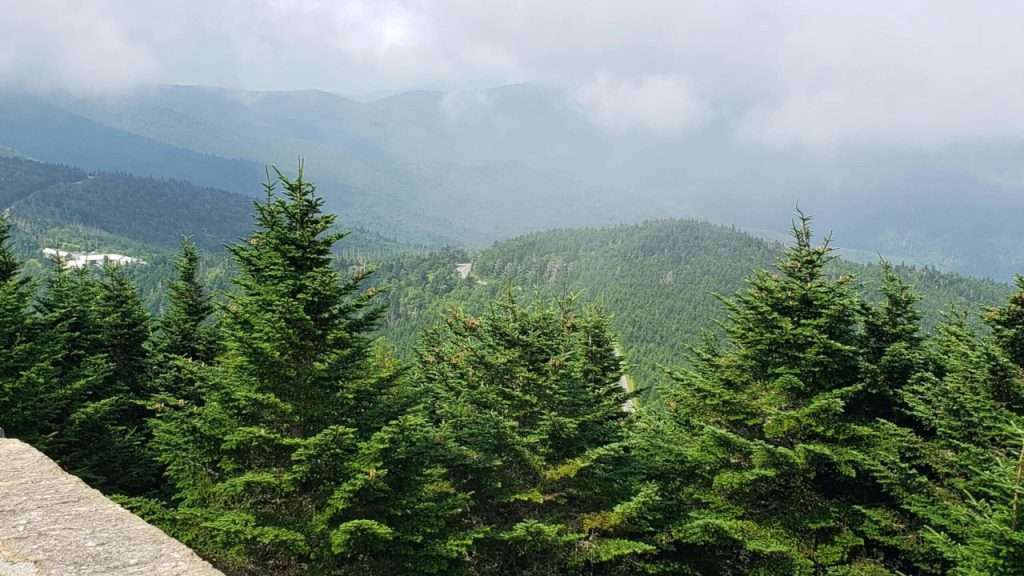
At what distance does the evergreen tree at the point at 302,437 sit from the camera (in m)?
11.7

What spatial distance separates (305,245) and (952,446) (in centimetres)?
1683

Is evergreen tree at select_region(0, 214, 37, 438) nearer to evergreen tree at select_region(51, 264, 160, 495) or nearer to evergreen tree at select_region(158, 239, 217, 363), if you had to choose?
evergreen tree at select_region(51, 264, 160, 495)

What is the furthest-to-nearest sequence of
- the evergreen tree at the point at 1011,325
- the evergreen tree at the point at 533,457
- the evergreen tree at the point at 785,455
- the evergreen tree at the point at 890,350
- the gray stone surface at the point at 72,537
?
1. the evergreen tree at the point at 890,350
2. the evergreen tree at the point at 1011,325
3. the evergreen tree at the point at 785,455
4. the evergreen tree at the point at 533,457
5. the gray stone surface at the point at 72,537

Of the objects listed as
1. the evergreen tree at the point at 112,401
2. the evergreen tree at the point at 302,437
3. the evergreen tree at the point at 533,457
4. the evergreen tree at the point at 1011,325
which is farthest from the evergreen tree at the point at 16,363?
the evergreen tree at the point at 1011,325

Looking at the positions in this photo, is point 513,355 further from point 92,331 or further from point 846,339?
point 92,331

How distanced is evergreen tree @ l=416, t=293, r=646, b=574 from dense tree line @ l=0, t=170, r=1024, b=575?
6 cm

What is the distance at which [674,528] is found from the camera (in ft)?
51.1

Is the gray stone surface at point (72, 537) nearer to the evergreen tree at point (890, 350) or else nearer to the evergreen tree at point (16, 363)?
the evergreen tree at point (16, 363)

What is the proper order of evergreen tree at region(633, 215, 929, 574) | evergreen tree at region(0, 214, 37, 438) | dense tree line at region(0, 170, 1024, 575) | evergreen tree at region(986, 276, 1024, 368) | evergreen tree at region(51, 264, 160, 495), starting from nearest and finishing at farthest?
1. dense tree line at region(0, 170, 1024, 575)
2. evergreen tree at region(633, 215, 929, 574)
3. evergreen tree at region(986, 276, 1024, 368)
4. evergreen tree at region(0, 214, 37, 438)
5. evergreen tree at region(51, 264, 160, 495)

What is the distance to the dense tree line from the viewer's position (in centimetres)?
1204

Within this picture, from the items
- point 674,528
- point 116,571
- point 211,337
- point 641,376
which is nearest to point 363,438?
point 116,571

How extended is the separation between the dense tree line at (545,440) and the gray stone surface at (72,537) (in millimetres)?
3600

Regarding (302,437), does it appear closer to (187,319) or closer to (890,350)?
(890,350)

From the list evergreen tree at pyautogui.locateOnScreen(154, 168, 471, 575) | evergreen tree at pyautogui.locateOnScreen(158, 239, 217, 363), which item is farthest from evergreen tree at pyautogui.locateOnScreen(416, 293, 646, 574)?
evergreen tree at pyautogui.locateOnScreen(158, 239, 217, 363)
